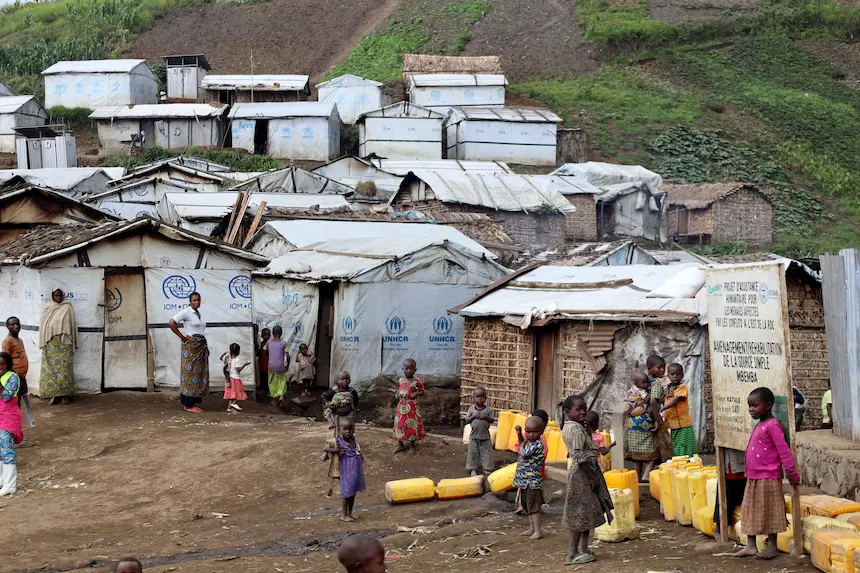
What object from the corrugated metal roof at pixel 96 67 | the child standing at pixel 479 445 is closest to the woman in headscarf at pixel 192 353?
the child standing at pixel 479 445

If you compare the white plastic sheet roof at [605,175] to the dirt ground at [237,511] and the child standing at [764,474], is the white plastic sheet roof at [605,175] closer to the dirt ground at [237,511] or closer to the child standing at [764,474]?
the dirt ground at [237,511]

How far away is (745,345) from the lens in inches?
258

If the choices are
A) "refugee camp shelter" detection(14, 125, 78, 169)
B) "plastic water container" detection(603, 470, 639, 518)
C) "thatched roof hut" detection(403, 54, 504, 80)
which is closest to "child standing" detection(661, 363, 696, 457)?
"plastic water container" detection(603, 470, 639, 518)

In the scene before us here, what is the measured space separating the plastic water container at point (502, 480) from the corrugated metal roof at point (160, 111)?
3275 centimetres

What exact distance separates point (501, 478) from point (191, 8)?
63905mm

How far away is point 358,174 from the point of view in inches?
1304

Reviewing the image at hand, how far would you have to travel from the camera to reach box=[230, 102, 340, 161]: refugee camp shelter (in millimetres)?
38562

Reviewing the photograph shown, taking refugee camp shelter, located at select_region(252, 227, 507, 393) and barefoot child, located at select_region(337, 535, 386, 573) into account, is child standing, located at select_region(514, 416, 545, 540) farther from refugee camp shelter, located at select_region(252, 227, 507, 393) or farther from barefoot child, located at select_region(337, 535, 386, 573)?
refugee camp shelter, located at select_region(252, 227, 507, 393)

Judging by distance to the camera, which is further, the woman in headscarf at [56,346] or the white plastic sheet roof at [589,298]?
the woman in headscarf at [56,346]

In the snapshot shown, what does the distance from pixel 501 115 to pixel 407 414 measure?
2954cm

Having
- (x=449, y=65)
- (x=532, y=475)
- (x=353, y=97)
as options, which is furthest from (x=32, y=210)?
(x=449, y=65)

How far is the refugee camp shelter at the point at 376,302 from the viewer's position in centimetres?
1550

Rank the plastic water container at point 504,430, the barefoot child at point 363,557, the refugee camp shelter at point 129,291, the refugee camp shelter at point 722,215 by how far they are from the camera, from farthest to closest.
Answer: the refugee camp shelter at point 722,215 → the refugee camp shelter at point 129,291 → the plastic water container at point 504,430 → the barefoot child at point 363,557

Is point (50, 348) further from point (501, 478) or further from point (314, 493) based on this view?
point (501, 478)
